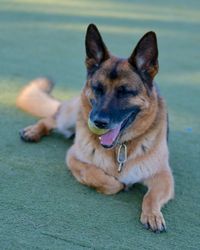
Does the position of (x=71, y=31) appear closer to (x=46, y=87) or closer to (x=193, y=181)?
(x=46, y=87)

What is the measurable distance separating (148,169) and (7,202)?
3.12 ft

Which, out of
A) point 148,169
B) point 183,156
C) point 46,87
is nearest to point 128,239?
point 148,169

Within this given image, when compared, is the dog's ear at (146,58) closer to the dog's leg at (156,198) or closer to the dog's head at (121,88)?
the dog's head at (121,88)

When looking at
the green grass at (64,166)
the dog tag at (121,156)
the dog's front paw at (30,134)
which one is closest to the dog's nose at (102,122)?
the dog tag at (121,156)

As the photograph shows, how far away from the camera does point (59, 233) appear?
285 cm

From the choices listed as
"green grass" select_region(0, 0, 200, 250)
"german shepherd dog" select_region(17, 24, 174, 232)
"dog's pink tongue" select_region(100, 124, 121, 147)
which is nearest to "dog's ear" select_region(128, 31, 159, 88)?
"german shepherd dog" select_region(17, 24, 174, 232)

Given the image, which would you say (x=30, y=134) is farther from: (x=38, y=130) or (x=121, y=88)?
A: (x=121, y=88)

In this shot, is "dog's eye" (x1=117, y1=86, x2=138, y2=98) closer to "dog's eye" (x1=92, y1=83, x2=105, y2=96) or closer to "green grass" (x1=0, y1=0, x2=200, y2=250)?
"dog's eye" (x1=92, y1=83, x2=105, y2=96)

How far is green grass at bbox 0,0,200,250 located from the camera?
288cm

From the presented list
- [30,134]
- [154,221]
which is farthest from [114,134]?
[30,134]

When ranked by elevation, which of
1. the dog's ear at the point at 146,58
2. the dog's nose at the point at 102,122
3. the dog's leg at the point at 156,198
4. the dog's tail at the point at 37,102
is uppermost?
the dog's ear at the point at 146,58

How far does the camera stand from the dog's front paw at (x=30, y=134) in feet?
13.5

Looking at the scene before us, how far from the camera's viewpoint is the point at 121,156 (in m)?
3.48

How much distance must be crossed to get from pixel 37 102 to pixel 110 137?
4.86ft
